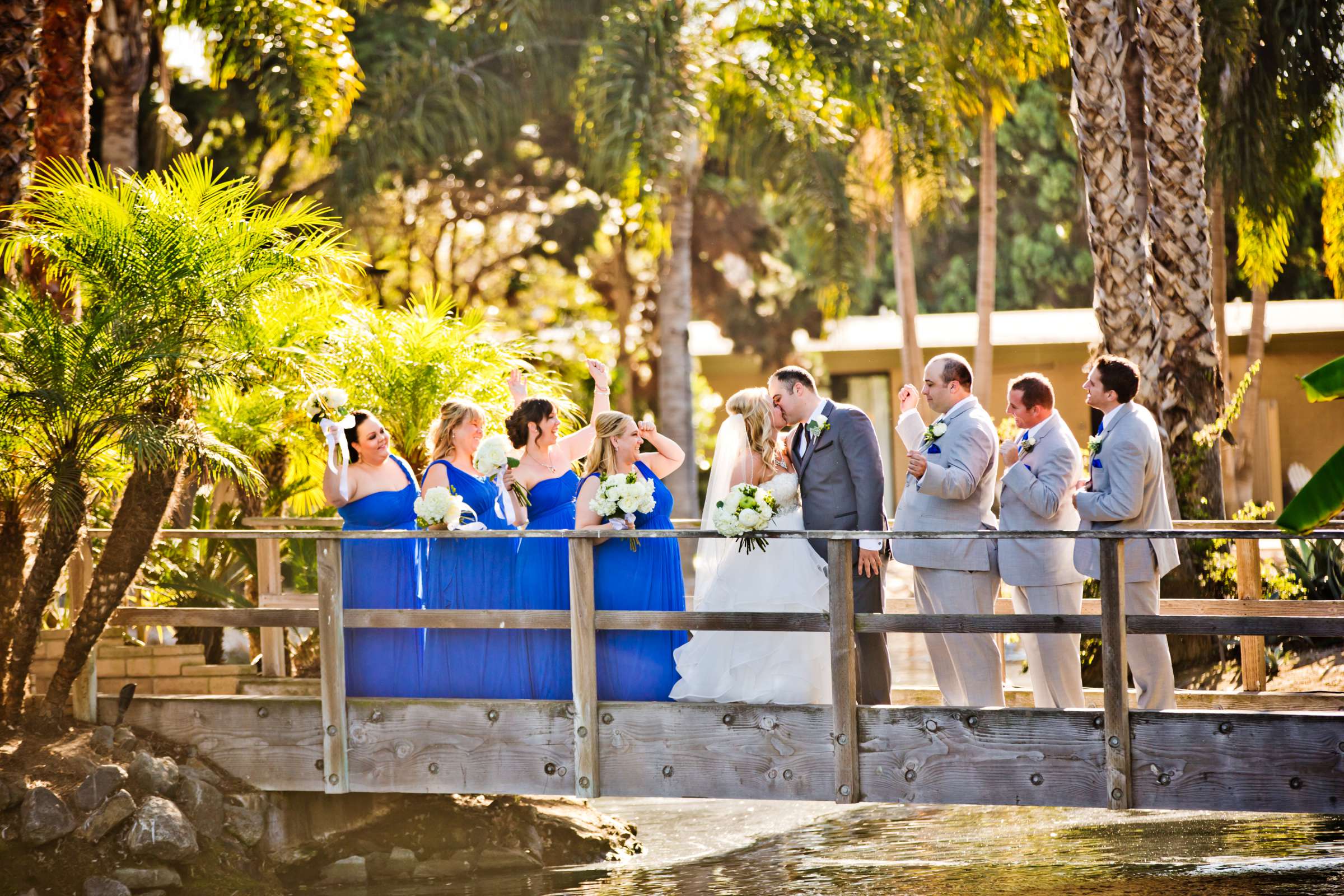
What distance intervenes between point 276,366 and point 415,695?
1.96 meters

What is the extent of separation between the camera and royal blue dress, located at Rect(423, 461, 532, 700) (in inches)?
305

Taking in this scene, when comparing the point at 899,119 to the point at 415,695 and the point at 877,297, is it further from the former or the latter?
the point at 877,297

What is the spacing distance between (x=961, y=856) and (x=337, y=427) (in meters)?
4.23

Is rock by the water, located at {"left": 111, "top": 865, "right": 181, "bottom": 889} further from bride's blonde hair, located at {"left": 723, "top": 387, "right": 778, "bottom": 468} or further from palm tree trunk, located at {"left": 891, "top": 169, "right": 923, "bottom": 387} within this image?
palm tree trunk, located at {"left": 891, "top": 169, "right": 923, "bottom": 387}

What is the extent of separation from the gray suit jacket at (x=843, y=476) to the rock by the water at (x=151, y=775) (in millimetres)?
3601

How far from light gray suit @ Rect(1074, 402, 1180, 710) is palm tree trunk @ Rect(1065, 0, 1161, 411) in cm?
418

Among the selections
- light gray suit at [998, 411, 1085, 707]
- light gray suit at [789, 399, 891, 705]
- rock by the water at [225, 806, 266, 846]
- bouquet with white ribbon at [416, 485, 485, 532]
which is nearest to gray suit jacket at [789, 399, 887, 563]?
light gray suit at [789, 399, 891, 705]

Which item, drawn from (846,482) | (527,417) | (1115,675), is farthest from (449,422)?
(1115,675)

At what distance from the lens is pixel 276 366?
8.09 m

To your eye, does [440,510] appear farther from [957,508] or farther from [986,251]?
[986,251]

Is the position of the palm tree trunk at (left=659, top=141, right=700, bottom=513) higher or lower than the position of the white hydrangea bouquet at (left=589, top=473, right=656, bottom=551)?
higher

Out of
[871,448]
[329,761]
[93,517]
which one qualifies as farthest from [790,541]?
[93,517]

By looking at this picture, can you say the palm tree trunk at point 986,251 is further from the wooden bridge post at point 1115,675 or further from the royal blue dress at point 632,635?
the wooden bridge post at point 1115,675

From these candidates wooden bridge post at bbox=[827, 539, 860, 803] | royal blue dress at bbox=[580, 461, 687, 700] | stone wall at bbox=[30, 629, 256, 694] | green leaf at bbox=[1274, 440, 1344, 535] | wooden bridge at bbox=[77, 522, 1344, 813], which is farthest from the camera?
stone wall at bbox=[30, 629, 256, 694]
